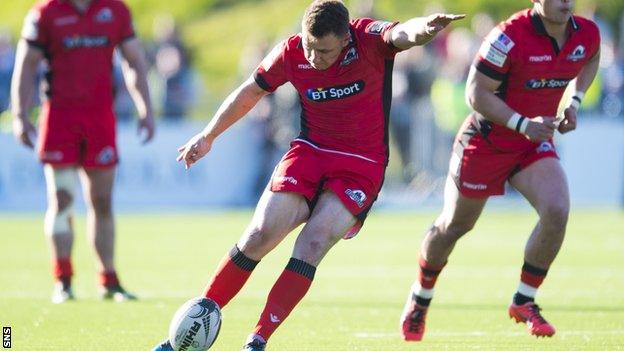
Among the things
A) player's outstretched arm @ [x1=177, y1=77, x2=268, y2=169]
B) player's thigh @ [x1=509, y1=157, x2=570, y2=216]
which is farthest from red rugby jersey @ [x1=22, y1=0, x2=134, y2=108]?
player's thigh @ [x1=509, y1=157, x2=570, y2=216]

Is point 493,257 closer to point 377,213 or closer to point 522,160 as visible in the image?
point 522,160

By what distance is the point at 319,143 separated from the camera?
816 cm

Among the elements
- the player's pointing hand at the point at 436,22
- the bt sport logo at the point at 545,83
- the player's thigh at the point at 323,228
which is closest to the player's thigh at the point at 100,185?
the player's thigh at the point at 323,228

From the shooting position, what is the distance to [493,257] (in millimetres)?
14812

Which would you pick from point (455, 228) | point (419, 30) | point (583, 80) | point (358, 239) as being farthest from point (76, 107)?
point (358, 239)

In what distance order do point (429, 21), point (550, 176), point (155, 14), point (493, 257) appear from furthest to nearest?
point (155, 14) → point (493, 257) → point (550, 176) → point (429, 21)

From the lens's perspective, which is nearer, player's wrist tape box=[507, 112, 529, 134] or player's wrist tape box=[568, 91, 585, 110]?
player's wrist tape box=[507, 112, 529, 134]

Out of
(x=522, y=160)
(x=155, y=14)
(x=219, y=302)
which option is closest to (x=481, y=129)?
(x=522, y=160)

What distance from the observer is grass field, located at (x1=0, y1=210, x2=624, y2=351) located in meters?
8.80

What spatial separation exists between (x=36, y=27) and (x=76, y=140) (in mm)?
1024

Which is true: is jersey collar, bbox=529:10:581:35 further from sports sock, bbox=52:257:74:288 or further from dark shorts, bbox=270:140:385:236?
sports sock, bbox=52:257:74:288

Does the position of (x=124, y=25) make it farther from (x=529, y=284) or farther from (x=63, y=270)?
(x=529, y=284)

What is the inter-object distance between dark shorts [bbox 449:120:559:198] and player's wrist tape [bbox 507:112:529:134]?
21.2 inches

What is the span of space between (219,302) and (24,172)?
49.9 feet
